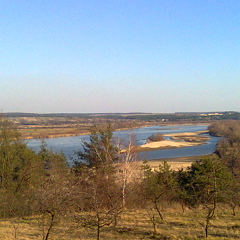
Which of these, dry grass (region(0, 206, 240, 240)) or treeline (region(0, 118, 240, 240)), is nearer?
dry grass (region(0, 206, 240, 240))

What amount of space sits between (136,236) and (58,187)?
82.2 inches

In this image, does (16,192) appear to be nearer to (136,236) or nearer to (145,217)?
(145,217)

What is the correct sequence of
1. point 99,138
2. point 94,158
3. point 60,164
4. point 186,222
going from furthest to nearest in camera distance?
point 60,164, point 99,138, point 94,158, point 186,222

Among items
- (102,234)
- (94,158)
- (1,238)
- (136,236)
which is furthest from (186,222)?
(94,158)

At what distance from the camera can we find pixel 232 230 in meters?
5.75

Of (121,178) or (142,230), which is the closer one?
(142,230)

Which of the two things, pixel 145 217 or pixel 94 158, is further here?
pixel 94 158

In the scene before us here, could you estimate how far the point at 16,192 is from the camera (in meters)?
11.5

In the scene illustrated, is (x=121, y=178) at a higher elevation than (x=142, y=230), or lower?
higher

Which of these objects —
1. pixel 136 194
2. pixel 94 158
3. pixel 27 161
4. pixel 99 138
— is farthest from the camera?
pixel 99 138

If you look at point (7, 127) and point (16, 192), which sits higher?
point (7, 127)

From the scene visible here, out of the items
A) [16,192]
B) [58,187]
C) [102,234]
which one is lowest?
[16,192]

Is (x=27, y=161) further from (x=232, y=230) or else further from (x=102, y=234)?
(x=232, y=230)

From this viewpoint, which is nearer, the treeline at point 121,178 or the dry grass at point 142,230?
the dry grass at point 142,230
